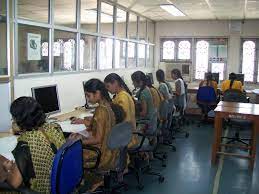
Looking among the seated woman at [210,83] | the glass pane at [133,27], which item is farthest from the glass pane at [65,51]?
the seated woman at [210,83]

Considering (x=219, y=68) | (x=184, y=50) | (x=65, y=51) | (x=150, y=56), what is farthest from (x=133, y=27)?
(x=65, y=51)

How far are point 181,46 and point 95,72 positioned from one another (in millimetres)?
4006

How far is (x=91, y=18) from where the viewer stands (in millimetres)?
6883

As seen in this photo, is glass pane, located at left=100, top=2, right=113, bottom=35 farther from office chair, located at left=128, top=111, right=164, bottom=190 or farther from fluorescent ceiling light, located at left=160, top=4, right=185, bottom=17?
office chair, located at left=128, top=111, right=164, bottom=190

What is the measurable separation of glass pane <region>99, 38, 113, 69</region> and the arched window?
119 inches

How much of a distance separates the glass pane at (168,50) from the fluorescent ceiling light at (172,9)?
145 cm

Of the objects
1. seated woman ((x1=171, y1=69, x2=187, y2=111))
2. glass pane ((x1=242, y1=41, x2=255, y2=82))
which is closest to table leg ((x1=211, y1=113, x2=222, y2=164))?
seated woman ((x1=171, y1=69, x2=187, y2=111))

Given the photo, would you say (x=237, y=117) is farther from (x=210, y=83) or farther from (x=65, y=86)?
(x=210, y=83)

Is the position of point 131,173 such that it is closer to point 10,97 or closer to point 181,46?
point 10,97

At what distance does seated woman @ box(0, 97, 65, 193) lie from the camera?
1.73m

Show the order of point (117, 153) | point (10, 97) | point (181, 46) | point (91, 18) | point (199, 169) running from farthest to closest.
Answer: point (181, 46) → point (91, 18) → point (199, 169) → point (10, 97) → point (117, 153)

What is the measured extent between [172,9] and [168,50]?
2187mm

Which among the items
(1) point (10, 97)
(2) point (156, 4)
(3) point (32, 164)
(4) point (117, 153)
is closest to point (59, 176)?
(3) point (32, 164)

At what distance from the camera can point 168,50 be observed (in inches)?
344
